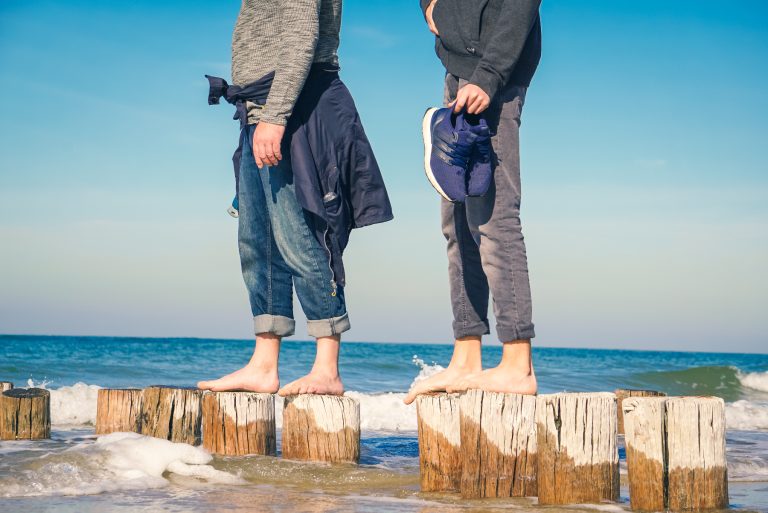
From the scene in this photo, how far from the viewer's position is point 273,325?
4332 mm

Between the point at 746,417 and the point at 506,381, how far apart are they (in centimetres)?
615

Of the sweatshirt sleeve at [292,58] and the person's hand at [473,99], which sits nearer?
the person's hand at [473,99]

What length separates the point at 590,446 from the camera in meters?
3.33

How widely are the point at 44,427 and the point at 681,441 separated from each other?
3.75 m

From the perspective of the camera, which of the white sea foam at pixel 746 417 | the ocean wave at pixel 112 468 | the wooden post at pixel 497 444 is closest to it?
the wooden post at pixel 497 444

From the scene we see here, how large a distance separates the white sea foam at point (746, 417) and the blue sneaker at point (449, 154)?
5831mm

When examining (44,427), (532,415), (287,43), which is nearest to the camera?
(532,415)

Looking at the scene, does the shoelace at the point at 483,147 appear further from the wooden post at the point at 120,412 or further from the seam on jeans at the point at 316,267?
the wooden post at the point at 120,412

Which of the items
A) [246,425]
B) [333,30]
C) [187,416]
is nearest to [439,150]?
[333,30]

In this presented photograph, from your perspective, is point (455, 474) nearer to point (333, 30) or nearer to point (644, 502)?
point (644, 502)

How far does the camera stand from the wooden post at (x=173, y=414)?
448 centimetres

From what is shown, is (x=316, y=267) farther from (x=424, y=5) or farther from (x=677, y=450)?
(x=677, y=450)

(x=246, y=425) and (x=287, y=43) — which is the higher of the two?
(x=287, y=43)

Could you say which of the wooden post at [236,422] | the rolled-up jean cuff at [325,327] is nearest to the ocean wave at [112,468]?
the wooden post at [236,422]
